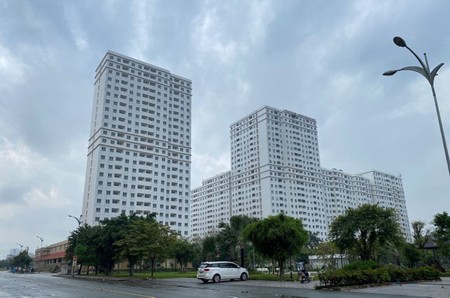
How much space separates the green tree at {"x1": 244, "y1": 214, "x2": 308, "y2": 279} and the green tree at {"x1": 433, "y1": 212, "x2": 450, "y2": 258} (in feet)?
58.7

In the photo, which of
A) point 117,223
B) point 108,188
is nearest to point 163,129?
point 108,188

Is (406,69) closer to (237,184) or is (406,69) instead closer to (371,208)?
(371,208)

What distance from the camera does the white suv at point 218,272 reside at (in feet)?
95.6

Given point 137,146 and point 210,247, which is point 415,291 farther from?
point 137,146

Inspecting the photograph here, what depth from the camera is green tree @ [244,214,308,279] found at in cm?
3141

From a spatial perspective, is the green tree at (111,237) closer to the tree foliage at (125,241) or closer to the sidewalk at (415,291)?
the tree foliage at (125,241)

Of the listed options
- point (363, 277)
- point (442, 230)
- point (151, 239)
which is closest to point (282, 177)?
point (442, 230)

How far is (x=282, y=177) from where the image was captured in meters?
141

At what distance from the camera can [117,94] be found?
112 meters

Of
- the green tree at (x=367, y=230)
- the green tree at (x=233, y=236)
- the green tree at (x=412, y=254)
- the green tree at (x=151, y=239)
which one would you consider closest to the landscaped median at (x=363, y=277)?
the green tree at (x=367, y=230)

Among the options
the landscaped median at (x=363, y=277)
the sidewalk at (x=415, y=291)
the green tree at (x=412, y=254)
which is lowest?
the sidewalk at (x=415, y=291)

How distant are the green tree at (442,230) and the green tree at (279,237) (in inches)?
704

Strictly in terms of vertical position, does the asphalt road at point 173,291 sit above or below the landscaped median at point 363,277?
below

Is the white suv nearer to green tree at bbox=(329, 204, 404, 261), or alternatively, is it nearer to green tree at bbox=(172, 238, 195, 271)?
green tree at bbox=(329, 204, 404, 261)
